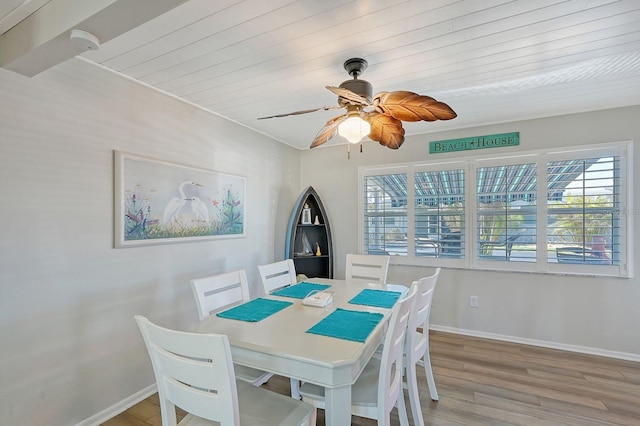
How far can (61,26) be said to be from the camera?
1.31m

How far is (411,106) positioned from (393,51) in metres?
0.39

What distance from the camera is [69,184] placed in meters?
1.86

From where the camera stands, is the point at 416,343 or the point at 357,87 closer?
the point at 357,87

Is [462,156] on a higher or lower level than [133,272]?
higher

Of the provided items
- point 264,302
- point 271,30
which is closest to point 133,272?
point 264,302

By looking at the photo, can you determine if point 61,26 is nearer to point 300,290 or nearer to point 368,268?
point 300,290

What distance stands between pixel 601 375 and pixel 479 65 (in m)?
2.75

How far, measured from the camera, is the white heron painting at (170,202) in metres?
2.14

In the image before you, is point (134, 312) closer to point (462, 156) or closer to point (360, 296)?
point (360, 296)

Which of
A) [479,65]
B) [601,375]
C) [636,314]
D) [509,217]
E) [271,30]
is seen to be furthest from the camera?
[509,217]

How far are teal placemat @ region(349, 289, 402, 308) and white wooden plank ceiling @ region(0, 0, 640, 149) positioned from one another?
1.58 m

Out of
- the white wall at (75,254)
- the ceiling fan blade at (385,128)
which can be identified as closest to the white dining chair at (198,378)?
the white wall at (75,254)

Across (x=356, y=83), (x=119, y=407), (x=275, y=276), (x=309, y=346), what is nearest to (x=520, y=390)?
(x=309, y=346)

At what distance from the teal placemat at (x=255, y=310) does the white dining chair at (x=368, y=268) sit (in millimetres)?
1127
